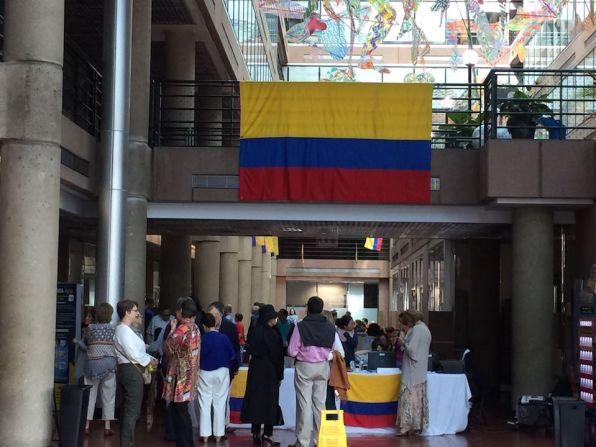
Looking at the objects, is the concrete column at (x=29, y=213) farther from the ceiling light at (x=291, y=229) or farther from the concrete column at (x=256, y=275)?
the concrete column at (x=256, y=275)

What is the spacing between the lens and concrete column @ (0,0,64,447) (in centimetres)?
1052

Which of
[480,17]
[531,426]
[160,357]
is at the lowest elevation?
[531,426]

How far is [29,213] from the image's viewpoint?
10609 millimetres

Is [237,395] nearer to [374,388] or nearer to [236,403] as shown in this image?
[236,403]

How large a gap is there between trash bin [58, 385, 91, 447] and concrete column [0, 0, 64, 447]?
A: 0.34 metres

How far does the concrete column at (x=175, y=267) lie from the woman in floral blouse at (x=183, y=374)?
1370cm

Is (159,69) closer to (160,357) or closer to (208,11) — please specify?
(208,11)

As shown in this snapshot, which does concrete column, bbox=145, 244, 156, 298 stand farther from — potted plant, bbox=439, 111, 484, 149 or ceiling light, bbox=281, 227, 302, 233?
potted plant, bbox=439, 111, 484, 149

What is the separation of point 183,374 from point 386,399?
179 inches

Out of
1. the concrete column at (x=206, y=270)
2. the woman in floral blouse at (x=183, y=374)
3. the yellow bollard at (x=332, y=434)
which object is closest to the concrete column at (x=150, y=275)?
the concrete column at (x=206, y=270)

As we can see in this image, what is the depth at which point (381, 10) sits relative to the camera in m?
28.6

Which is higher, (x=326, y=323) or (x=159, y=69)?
(x=159, y=69)

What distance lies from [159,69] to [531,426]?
15.2 meters

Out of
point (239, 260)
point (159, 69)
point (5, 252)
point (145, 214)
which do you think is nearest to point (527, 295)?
point (145, 214)
